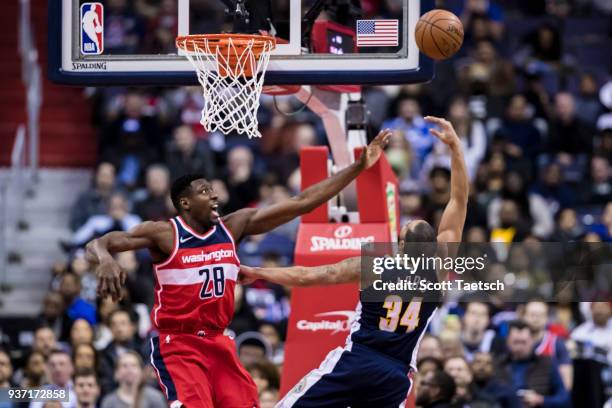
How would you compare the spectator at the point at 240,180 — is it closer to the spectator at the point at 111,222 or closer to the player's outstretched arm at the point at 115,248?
the spectator at the point at 111,222

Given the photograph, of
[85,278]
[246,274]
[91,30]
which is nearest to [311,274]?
[246,274]

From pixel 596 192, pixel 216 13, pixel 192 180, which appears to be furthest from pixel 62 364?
pixel 216 13

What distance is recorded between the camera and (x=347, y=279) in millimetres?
9320

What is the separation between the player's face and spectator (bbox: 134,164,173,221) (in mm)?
6463

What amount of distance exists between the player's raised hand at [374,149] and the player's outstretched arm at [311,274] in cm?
65

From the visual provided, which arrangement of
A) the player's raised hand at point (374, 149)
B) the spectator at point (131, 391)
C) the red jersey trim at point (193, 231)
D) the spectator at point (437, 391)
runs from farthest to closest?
the spectator at point (131, 391)
the spectator at point (437, 391)
the player's raised hand at point (374, 149)
the red jersey trim at point (193, 231)

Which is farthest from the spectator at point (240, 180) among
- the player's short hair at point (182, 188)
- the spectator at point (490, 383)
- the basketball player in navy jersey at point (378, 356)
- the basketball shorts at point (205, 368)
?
the basketball player in navy jersey at point (378, 356)

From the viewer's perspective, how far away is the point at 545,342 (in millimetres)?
12703

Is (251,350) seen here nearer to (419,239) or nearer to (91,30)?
(91,30)

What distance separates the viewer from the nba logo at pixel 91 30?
10164 mm

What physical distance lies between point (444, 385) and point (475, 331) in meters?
2.56

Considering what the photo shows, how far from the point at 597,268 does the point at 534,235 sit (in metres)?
1.78

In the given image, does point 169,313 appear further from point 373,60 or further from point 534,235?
point 534,235

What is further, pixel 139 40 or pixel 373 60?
pixel 139 40
